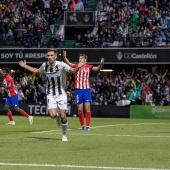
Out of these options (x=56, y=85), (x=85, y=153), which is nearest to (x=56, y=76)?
(x=56, y=85)

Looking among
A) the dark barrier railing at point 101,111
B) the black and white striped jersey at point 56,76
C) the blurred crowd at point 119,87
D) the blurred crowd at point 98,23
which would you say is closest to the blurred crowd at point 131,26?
the blurred crowd at point 98,23

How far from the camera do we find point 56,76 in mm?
14602

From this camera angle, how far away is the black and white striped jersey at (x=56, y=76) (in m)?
14.6

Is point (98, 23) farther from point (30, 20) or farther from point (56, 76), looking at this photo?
point (56, 76)

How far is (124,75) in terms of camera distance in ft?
133

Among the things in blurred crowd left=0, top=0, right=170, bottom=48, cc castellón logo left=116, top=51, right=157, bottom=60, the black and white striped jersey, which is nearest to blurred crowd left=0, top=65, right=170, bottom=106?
cc castellón logo left=116, top=51, right=157, bottom=60

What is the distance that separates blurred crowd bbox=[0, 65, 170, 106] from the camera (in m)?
36.3

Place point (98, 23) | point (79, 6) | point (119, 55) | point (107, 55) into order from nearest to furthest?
1. point (119, 55)
2. point (107, 55)
3. point (98, 23)
4. point (79, 6)

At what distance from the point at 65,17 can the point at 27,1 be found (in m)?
3.94

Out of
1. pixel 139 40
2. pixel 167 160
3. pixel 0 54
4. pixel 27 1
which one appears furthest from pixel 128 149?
pixel 27 1

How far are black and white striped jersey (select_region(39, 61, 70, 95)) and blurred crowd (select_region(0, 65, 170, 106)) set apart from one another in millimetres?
21661

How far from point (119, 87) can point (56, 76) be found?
2337cm

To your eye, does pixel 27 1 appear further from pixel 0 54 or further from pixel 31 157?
pixel 31 157

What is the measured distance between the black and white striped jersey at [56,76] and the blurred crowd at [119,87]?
2166 cm
